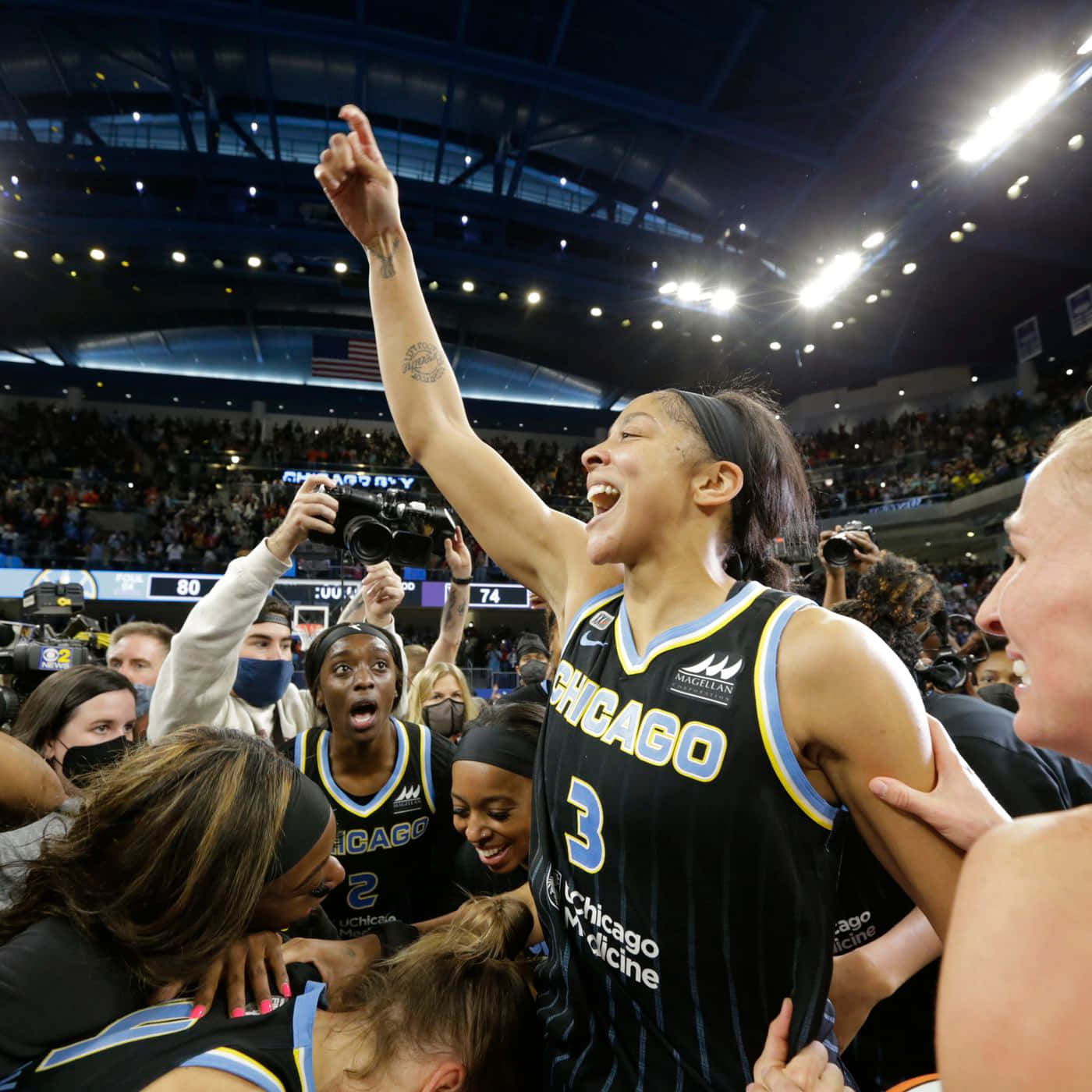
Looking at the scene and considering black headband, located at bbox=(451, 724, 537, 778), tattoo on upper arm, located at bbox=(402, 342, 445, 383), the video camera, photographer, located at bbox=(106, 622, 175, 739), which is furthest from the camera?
photographer, located at bbox=(106, 622, 175, 739)

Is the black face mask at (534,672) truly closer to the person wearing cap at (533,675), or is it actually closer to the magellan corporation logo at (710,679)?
the person wearing cap at (533,675)

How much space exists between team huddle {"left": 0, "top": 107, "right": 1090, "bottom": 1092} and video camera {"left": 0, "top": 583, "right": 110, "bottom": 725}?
4.70 feet

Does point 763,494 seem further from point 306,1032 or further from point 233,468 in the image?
point 233,468

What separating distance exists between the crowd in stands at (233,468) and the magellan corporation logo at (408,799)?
14549mm

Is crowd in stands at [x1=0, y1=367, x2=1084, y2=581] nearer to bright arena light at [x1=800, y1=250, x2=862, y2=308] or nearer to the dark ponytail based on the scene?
bright arena light at [x1=800, y1=250, x2=862, y2=308]

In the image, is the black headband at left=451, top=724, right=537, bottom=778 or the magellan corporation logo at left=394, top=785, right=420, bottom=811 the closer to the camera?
the black headband at left=451, top=724, right=537, bottom=778

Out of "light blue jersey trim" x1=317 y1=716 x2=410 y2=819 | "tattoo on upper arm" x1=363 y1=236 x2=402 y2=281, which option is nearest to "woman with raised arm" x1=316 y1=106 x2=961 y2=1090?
"tattoo on upper arm" x1=363 y1=236 x2=402 y2=281

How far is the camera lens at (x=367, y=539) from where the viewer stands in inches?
109

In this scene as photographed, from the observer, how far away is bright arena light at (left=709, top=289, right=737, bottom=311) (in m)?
18.2

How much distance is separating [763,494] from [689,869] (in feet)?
2.89

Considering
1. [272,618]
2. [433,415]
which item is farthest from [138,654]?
[433,415]

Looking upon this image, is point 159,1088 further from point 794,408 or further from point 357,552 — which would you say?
point 794,408

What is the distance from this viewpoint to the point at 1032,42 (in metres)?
11.5

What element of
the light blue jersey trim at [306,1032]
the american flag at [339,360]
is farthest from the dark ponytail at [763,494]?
the american flag at [339,360]
